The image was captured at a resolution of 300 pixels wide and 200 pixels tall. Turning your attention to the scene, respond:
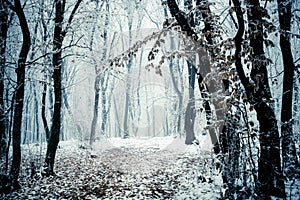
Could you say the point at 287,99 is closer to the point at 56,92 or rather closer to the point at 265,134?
the point at 265,134

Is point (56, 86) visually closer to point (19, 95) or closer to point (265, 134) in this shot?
point (19, 95)

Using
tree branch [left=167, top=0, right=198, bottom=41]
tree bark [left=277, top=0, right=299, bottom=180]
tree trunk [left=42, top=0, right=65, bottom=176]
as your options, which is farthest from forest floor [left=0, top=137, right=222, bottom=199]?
tree branch [left=167, top=0, right=198, bottom=41]


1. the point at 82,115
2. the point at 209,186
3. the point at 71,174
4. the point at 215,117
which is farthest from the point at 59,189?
the point at 82,115

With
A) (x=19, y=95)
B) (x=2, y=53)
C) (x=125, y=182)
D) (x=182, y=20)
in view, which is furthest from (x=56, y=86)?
(x=182, y=20)

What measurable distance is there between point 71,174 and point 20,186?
6.15 ft

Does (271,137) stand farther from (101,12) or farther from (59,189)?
(101,12)

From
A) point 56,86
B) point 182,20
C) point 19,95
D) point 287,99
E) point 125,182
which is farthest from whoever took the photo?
point 56,86

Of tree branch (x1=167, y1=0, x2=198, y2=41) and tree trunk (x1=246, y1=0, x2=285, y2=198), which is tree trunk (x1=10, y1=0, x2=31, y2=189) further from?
tree trunk (x1=246, y1=0, x2=285, y2=198)

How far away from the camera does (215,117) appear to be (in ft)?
17.3

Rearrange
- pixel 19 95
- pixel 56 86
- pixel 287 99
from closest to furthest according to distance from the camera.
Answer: pixel 287 99 < pixel 19 95 < pixel 56 86

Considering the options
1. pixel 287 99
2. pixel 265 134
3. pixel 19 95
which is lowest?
pixel 265 134

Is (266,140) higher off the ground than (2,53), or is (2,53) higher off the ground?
(2,53)

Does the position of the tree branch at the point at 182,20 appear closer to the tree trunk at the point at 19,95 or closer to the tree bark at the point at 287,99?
the tree bark at the point at 287,99

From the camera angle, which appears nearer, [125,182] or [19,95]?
[19,95]
